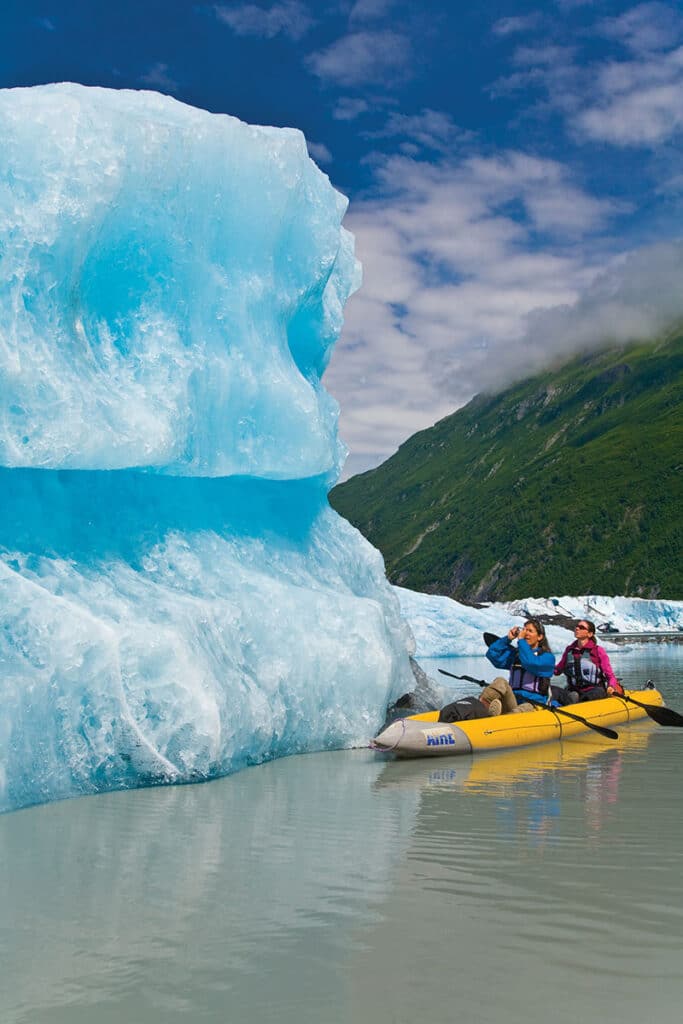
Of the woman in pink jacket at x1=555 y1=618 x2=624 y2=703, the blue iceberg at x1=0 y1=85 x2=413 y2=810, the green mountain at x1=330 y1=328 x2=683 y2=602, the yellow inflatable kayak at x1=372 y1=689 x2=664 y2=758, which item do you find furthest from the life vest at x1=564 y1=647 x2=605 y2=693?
the green mountain at x1=330 y1=328 x2=683 y2=602

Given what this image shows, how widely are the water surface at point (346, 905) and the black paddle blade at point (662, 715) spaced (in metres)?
4.99

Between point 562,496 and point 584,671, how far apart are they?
101 m

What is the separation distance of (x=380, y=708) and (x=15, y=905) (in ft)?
19.6

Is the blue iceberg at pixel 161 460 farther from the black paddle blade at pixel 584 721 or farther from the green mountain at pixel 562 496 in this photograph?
the green mountain at pixel 562 496

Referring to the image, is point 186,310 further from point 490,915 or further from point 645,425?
point 645,425

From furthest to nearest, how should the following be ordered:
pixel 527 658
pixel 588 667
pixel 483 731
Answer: pixel 588 667 < pixel 527 658 < pixel 483 731

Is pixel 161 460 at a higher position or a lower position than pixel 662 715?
higher

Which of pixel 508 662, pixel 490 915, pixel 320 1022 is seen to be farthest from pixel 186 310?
pixel 320 1022

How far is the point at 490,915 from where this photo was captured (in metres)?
4.30

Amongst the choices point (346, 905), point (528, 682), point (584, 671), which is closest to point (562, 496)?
point (584, 671)

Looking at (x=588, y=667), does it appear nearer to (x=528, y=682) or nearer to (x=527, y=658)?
(x=528, y=682)

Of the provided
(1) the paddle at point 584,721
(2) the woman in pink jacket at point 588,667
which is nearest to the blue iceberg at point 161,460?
(1) the paddle at point 584,721

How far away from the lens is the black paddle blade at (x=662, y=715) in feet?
41.5

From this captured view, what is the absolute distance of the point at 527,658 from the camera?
36.4ft
